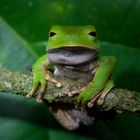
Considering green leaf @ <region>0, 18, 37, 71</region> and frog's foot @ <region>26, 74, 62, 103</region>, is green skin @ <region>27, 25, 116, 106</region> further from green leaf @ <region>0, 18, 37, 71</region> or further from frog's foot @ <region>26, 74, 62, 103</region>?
green leaf @ <region>0, 18, 37, 71</region>

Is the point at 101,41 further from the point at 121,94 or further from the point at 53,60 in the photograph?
the point at 121,94

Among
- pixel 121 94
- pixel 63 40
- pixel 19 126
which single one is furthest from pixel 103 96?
pixel 19 126

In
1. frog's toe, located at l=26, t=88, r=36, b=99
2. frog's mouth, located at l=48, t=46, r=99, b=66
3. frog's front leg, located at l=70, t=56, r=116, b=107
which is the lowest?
frog's front leg, located at l=70, t=56, r=116, b=107

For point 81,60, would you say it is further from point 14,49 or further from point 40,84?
point 14,49

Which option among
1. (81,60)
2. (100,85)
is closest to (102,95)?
(100,85)

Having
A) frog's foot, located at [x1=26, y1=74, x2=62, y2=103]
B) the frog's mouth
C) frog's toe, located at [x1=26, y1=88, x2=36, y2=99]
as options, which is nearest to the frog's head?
the frog's mouth

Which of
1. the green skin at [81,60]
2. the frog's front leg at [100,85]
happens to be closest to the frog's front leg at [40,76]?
the green skin at [81,60]

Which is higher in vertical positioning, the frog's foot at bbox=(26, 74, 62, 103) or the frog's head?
the frog's head
